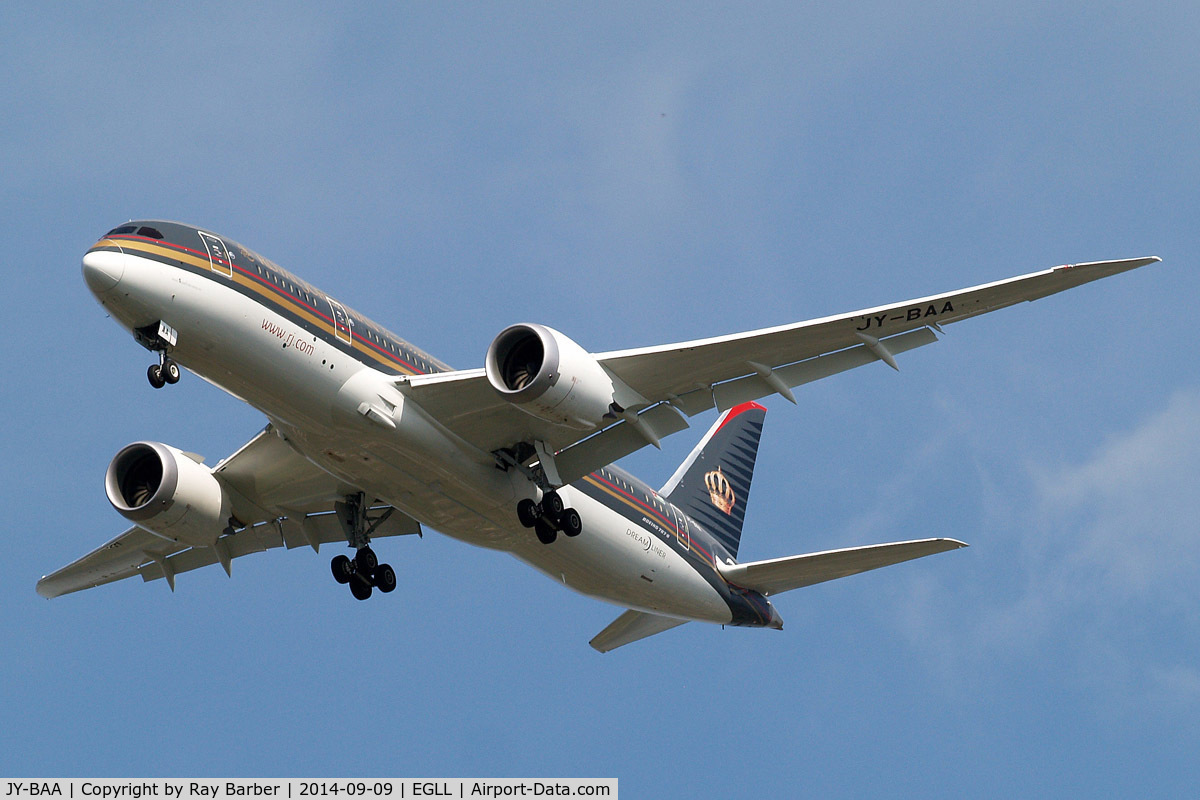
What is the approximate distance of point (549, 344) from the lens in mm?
24047

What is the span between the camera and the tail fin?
3475 cm

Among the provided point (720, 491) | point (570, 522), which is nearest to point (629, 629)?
point (720, 491)

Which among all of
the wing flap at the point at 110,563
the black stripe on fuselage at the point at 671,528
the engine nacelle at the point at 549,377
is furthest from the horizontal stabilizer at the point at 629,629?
the wing flap at the point at 110,563

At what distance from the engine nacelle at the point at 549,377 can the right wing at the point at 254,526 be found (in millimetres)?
5365

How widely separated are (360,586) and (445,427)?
5350mm

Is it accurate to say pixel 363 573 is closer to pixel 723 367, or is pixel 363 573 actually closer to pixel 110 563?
pixel 110 563

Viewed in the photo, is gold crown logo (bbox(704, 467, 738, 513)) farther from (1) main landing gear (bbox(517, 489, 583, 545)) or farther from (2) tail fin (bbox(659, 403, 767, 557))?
(1) main landing gear (bbox(517, 489, 583, 545))

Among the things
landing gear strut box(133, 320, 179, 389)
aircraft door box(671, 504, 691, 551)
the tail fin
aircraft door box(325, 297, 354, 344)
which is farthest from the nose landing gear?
the tail fin

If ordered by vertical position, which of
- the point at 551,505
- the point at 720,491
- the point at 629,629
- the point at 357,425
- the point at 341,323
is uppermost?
the point at 341,323

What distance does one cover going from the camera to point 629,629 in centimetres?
3303

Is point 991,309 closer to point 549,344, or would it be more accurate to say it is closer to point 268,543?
point 549,344

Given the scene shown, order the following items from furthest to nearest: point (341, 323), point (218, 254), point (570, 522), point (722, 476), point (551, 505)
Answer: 1. point (722, 476)
2. point (570, 522)
3. point (551, 505)
4. point (341, 323)
5. point (218, 254)

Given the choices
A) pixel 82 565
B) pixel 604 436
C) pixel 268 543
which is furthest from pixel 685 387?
pixel 82 565

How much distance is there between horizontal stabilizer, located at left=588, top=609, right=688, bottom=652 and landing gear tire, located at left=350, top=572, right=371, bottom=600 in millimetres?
6298
